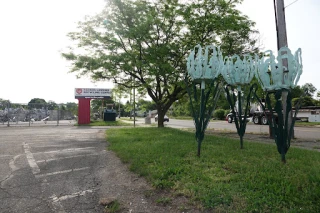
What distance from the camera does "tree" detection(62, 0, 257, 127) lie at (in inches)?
490

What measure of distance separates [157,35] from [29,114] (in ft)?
54.5

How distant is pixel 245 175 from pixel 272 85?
7.11ft

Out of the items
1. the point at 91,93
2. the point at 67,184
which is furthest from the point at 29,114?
the point at 67,184

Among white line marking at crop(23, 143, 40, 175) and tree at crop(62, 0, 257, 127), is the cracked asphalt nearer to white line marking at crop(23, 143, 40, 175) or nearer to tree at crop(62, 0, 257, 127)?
white line marking at crop(23, 143, 40, 175)

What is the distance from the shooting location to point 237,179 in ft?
12.5

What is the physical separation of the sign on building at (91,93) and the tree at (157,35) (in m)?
9.24

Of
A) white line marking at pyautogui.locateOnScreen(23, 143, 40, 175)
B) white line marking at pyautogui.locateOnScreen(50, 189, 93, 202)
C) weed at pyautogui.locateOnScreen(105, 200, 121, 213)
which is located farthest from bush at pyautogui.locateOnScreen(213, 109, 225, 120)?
weed at pyautogui.locateOnScreen(105, 200, 121, 213)

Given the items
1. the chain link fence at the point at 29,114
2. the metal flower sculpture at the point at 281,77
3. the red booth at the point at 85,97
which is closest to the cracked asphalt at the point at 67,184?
the metal flower sculpture at the point at 281,77

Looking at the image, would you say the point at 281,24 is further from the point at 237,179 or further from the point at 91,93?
the point at 91,93

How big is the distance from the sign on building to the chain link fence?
203cm

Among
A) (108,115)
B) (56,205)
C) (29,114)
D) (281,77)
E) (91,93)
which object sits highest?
(91,93)

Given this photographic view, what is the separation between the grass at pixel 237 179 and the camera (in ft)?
9.80

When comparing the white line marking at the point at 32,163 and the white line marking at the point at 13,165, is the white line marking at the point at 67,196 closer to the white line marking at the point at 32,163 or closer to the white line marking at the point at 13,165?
the white line marking at the point at 32,163

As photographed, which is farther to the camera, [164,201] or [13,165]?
[13,165]
